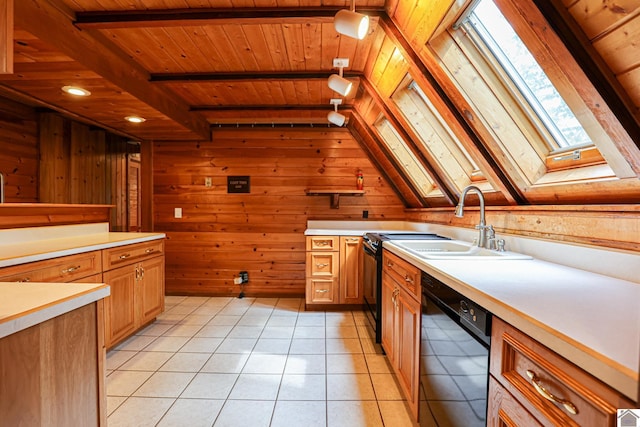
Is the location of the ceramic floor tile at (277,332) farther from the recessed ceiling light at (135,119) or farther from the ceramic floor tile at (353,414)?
the recessed ceiling light at (135,119)

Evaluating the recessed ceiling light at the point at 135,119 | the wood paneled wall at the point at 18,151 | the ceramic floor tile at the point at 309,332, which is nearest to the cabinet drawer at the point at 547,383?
the ceramic floor tile at the point at 309,332

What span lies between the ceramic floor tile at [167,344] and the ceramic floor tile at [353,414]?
4.85 feet

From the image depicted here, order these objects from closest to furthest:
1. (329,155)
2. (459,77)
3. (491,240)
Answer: (459,77) < (491,240) < (329,155)

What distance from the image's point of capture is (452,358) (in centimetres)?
110

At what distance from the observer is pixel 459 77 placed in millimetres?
1528

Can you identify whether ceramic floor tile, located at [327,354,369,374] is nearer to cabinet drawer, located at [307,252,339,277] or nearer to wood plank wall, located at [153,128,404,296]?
cabinet drawer, located at [307,252,339,277]

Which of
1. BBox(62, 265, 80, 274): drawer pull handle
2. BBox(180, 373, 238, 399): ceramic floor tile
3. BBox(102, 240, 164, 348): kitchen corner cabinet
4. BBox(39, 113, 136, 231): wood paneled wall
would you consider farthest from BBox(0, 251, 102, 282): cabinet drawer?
BBox(39, 113, 136, 231): wood paneled wall

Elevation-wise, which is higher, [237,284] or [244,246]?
[244,246]

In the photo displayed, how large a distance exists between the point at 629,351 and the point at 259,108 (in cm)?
328

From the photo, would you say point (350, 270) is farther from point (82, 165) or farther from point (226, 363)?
point (82, 165)

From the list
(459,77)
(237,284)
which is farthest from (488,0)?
(237,284)

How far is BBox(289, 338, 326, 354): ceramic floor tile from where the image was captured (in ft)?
7.72

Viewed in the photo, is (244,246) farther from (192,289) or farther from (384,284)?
(384,284)

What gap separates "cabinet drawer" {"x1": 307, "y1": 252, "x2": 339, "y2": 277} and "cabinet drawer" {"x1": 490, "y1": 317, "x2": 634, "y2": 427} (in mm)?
2411
